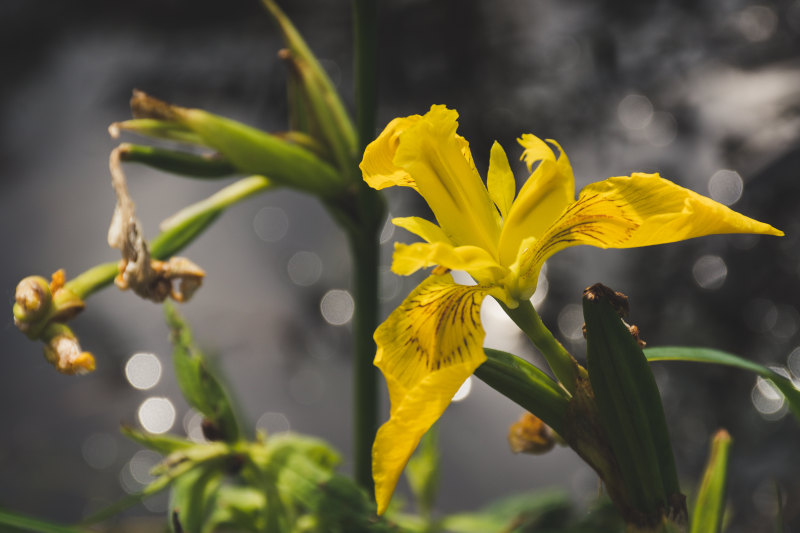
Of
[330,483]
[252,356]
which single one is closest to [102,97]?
[252,356]

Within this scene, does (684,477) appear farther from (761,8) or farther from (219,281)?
(219,281)

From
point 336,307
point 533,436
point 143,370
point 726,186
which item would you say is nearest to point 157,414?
point 143,370

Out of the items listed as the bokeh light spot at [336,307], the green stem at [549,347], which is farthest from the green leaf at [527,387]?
the bokeh light spot at [336,307]

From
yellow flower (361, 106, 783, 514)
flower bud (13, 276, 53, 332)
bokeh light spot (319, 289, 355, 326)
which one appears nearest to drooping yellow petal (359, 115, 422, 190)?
yellow flower (361, 106, 783, 514)

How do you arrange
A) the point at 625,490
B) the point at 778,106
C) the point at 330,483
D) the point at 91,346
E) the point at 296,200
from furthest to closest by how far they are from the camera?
the point at 296,200 < the point at 91,346 < the point at 778,106 < the point at 330,483 < the point at 625,490

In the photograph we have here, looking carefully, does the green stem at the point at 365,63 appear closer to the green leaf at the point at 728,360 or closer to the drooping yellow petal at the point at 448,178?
the drooping yellow petal at the point at 448,178

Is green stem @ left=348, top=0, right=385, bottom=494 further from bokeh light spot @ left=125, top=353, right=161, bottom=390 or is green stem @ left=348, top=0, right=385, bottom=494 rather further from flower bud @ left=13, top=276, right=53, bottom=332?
bokeh light spot @ left=125, top=353, right=161, bottom=390
